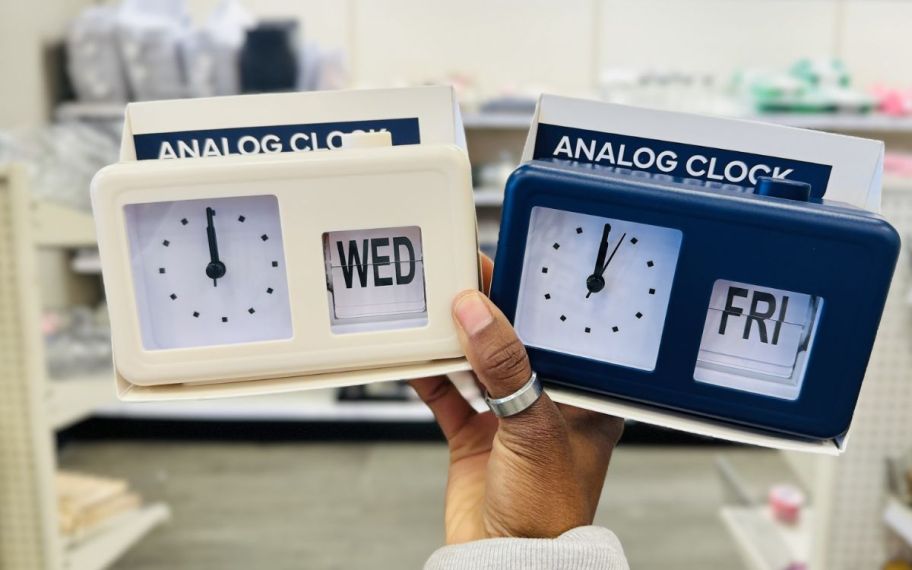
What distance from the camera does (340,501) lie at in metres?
3.07

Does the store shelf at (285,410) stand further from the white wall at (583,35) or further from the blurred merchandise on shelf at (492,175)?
the white wall at (583,35)

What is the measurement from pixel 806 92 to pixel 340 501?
270cm

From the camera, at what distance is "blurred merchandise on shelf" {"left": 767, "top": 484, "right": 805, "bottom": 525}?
2230 mm

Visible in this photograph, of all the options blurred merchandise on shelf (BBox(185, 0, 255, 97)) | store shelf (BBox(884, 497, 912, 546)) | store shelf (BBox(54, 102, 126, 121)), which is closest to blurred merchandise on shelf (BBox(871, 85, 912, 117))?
store shelf (BBox(884, 497, 912, 546))

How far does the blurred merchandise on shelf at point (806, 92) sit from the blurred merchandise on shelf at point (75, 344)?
285 centimetres

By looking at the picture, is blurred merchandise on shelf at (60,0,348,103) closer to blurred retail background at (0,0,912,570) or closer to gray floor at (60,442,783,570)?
blurred retail background at (0,0,912,570)

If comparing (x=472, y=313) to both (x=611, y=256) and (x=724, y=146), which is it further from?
(x=724, y=146)

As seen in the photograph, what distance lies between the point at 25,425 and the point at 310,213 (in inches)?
60.2

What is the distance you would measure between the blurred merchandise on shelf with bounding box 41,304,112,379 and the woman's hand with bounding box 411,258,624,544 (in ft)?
6.40

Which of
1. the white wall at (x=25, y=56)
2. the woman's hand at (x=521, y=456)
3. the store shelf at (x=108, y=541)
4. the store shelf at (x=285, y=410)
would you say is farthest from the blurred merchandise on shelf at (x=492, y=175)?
the woman's hand at (x=521, y=456)

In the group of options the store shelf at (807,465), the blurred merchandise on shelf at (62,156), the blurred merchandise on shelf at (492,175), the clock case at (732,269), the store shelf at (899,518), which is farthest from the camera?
the blurred merchandise on shelf at (492,175)

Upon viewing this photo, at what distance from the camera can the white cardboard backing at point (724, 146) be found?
691 mm

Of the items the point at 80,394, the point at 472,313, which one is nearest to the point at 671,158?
the point at 472,313

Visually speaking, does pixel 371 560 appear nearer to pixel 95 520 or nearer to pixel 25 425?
pixel 95 520
